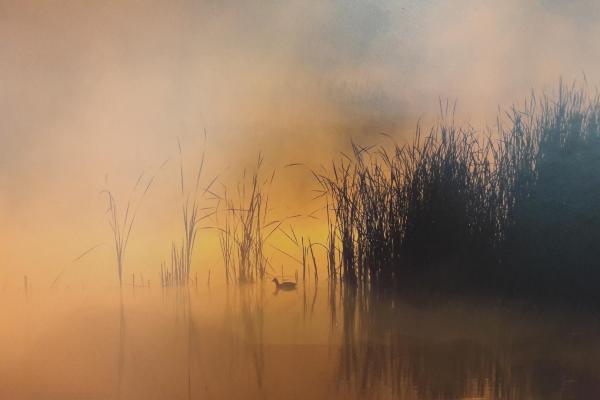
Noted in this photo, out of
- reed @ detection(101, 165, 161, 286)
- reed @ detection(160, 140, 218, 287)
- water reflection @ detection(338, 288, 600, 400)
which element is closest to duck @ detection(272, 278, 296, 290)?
water reflection @ detection(338, 288, 600, 400)

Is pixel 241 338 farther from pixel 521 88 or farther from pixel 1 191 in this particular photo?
pixel 521 88

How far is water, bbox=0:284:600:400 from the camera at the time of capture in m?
2.44

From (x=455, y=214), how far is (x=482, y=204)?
0.11m

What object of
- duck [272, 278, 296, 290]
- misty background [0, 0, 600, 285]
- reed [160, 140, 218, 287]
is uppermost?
misty background [0, 0, 600, 285]

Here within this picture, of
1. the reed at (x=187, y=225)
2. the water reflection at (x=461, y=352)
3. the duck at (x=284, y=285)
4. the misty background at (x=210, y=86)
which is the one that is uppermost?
the misty background at (x=210, y=86)

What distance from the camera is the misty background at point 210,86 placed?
281 centimetres

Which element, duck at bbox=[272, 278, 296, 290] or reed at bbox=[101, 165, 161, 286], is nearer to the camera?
reed at bbox=[101, 165, 161, 286]

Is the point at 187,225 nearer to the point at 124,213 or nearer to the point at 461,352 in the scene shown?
the point at 124,213

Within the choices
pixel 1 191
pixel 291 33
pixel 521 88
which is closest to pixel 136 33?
pixel 291 33

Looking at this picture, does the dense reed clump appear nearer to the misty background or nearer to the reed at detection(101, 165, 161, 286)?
the misty background

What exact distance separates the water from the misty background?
0.51 ft

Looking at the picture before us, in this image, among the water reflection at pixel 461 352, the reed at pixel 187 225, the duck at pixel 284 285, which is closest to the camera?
the water reflection at pixel 461 352

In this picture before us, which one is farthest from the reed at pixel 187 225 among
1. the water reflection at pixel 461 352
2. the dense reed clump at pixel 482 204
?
the water reflection at pixel 461 352

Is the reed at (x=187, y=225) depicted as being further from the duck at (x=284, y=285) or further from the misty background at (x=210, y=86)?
the duck at (x=284, y=285)
